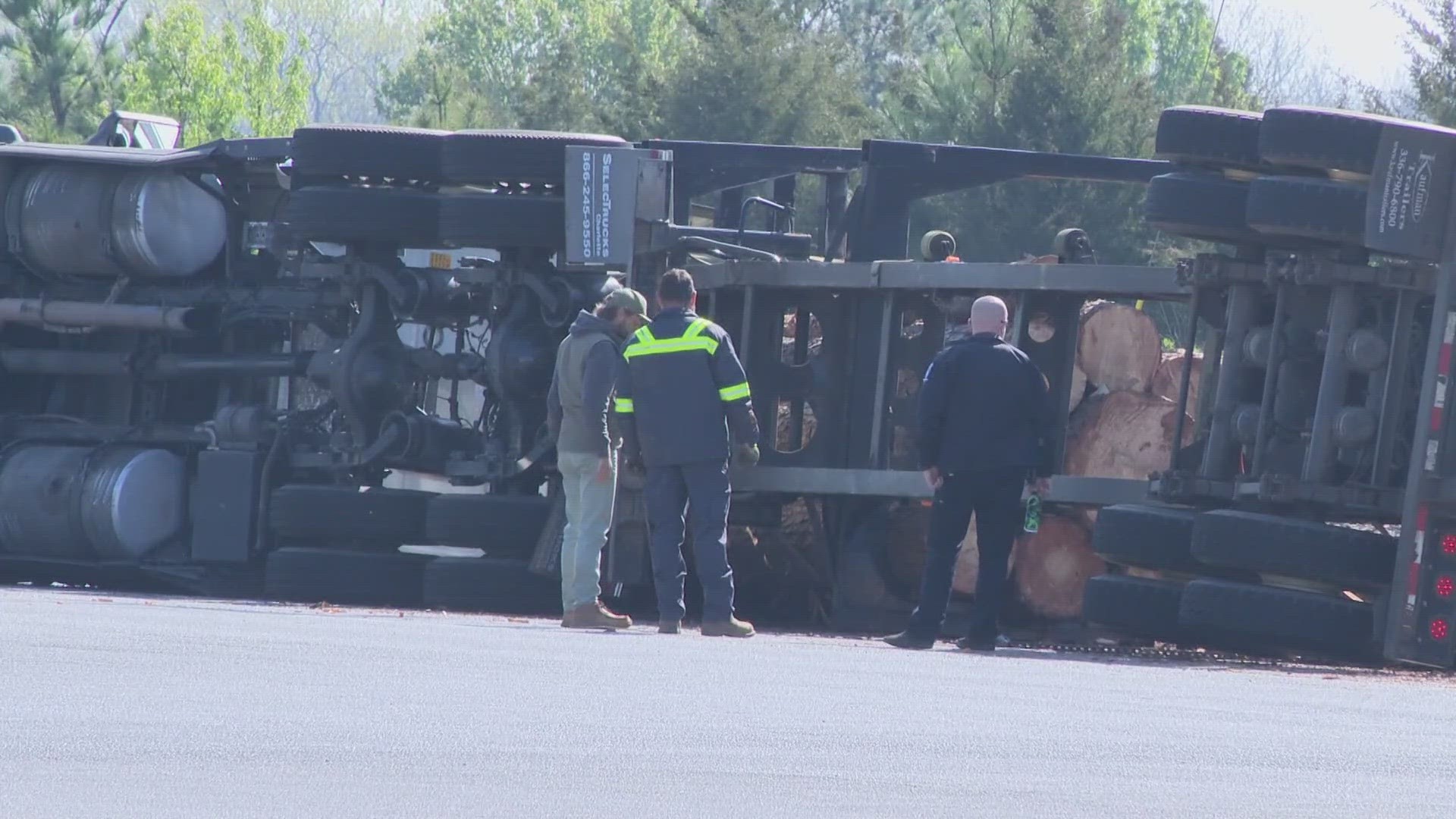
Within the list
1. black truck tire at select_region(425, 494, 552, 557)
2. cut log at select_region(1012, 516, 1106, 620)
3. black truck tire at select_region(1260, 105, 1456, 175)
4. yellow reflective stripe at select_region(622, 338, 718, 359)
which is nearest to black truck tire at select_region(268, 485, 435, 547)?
black truck tire at select_region(425, 494, 552, 557)

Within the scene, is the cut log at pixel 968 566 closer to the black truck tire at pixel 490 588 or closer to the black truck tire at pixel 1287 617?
the black truck tire at pixel 490 588

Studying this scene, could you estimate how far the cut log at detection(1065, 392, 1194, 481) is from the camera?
38.8ft

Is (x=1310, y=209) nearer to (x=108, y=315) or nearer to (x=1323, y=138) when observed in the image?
(x=1323, y=138)

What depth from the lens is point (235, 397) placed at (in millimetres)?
14586

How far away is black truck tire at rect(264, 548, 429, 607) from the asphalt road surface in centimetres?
350

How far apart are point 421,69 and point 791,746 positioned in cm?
4940

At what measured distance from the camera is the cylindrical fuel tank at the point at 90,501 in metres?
13.9

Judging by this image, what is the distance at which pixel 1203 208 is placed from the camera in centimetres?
1073

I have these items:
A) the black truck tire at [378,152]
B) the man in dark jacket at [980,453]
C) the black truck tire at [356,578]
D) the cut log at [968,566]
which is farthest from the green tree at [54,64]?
the man in dark jacket at [980,453]

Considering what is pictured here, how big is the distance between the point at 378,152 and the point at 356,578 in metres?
2.41

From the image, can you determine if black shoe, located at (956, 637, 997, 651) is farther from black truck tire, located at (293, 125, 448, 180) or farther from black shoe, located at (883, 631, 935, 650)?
black truck tire, located at (293, 125, 448, 180)

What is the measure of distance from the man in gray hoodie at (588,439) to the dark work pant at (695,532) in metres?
0.38

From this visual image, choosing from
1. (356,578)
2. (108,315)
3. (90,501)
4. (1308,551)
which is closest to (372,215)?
(356,578)

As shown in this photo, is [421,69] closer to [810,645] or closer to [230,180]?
[230,180]
